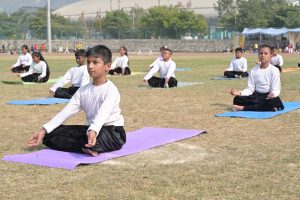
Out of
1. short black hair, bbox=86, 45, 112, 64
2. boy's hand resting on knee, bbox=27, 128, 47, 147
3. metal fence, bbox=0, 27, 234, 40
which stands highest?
metal fence, bbox=0, 27, 234, 40

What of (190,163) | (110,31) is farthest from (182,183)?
(110,31)

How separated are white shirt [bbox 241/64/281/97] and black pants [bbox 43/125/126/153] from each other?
3.80 meters

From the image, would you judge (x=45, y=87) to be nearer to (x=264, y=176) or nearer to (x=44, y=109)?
(x=44, y=109)

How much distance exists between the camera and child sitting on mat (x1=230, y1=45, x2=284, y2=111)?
881cm

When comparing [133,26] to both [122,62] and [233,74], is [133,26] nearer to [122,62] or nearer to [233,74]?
[122,62]

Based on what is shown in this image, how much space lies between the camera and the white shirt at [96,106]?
18.1ft

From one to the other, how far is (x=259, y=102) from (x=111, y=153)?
397 centimetres

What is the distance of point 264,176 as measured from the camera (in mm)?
4785

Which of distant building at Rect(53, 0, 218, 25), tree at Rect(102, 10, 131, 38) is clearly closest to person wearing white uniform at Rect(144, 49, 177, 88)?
tree at Rect(102, 10, 131, 38)

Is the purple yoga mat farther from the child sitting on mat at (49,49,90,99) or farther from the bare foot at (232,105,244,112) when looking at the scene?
the child sitting on mat at (49,49,90,99)

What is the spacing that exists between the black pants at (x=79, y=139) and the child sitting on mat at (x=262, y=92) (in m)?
3.45

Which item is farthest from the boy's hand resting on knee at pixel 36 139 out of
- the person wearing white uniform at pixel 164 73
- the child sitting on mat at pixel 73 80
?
the person wearing white uniform at pixel 164 73

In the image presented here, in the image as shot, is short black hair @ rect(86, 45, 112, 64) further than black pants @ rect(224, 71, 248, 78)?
No

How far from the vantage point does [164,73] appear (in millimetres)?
13914
